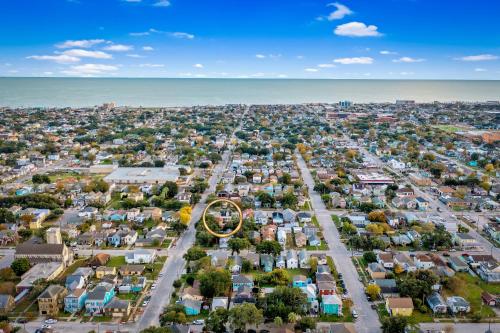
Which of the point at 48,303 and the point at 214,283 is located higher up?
the point at 214,283

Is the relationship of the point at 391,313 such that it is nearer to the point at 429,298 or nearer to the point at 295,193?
the point at 429,298

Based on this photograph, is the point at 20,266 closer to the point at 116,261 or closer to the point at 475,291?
the point at 116,261

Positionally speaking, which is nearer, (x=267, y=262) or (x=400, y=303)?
(x=400, y=303)

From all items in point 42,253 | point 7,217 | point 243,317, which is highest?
point 7,217

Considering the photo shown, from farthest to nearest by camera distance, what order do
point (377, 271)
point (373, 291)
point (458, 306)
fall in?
point (377, 271), point (373, 291), point (458, 306)

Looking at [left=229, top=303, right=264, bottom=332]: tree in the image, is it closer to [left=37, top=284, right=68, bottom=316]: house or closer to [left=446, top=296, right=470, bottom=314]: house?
[left=37, top=284, right=68, bottom=316]: house

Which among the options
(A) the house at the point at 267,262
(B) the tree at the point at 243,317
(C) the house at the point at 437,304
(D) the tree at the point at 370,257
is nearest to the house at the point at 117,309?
(B) the tree at the point at 243,317

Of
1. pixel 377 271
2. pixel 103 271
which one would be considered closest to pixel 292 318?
pixel 377 271

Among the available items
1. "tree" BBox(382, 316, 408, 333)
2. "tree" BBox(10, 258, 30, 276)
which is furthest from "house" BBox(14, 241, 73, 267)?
"tree" BBox(382, 316, 408, 333)

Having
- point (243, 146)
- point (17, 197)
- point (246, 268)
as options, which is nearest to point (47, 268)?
point (246, 268)
